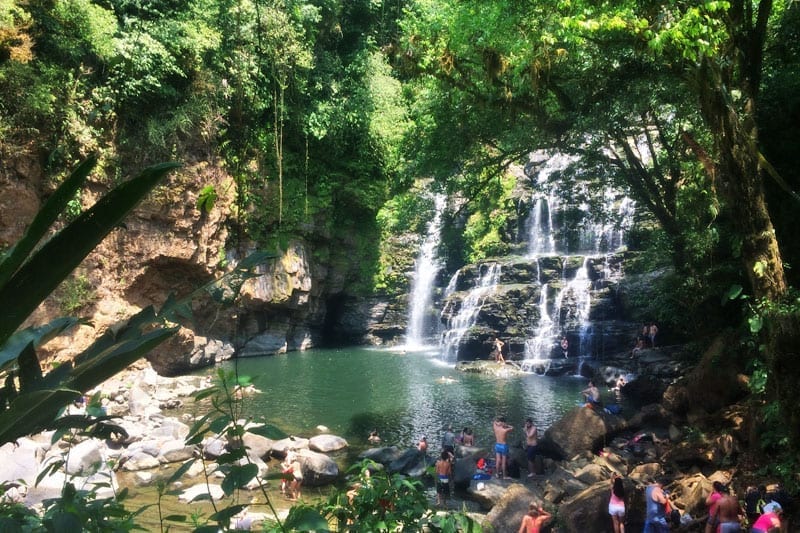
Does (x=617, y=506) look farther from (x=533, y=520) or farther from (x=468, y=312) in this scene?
(x=468, y=312)

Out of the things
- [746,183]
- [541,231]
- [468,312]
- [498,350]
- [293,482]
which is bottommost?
[293,482]

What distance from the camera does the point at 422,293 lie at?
991 inches

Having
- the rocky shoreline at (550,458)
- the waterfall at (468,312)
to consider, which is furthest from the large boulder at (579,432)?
the waterfall at (468,312)

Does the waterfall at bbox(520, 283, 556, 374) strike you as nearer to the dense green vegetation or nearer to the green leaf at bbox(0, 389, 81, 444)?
the dense green vegetation

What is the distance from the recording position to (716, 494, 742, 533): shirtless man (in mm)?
6581

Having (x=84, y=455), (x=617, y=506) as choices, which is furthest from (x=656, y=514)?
(x=84, y=455)

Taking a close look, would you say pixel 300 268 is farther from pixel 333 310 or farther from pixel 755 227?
pixel 755 227

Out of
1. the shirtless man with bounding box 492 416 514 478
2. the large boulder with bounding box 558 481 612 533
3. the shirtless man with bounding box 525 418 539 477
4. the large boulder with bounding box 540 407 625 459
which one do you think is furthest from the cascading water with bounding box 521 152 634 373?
the large boulder with bounding box 558 481 612 533

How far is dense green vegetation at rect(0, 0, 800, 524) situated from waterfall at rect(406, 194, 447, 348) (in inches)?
166

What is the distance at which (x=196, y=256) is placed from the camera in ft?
57.8

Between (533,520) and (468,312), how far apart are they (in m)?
15.2

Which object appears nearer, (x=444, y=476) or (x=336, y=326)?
(x=444, y=476)

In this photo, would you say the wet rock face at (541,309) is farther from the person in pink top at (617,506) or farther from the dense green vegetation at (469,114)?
the person in pink top at (617,506)

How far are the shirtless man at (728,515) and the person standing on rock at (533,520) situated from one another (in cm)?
210
